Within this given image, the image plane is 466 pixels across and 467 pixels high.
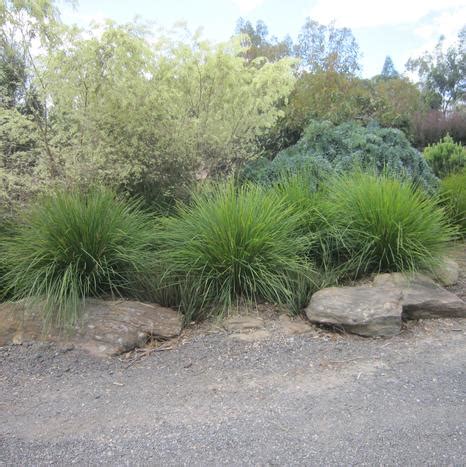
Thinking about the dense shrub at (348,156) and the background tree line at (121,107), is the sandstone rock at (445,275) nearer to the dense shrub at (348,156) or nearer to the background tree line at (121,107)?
the dense shrub at (348,156)

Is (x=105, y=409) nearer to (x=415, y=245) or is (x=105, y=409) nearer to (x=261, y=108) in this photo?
(x=415, y=245)

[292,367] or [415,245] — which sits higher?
[415,245]

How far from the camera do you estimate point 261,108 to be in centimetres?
615

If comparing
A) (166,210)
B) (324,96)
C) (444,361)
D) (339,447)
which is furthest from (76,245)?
(324,96)

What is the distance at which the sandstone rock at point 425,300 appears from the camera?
3740mm

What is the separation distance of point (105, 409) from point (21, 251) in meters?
1.76

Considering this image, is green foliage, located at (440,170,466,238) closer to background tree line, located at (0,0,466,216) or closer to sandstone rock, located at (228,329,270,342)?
background tree line, located at (0,0,466,216)

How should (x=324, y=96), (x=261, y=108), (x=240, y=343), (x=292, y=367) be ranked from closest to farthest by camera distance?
(x=292, y=367)
(x=240, y=343)
(x=261, y=108)
(x=324, y=96)

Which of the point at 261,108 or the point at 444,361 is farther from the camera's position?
the point at 261,108

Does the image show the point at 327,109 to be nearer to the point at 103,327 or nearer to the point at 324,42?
the point at 103,327

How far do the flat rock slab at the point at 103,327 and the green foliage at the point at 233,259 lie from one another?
311 mm

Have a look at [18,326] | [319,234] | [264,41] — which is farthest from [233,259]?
[264,41]

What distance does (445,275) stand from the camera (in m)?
4.30

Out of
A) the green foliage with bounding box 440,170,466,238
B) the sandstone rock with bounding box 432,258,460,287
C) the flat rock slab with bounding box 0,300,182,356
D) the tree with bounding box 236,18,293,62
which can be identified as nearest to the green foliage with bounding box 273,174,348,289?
the sandstone rock with bounding box 432,258,460,287
